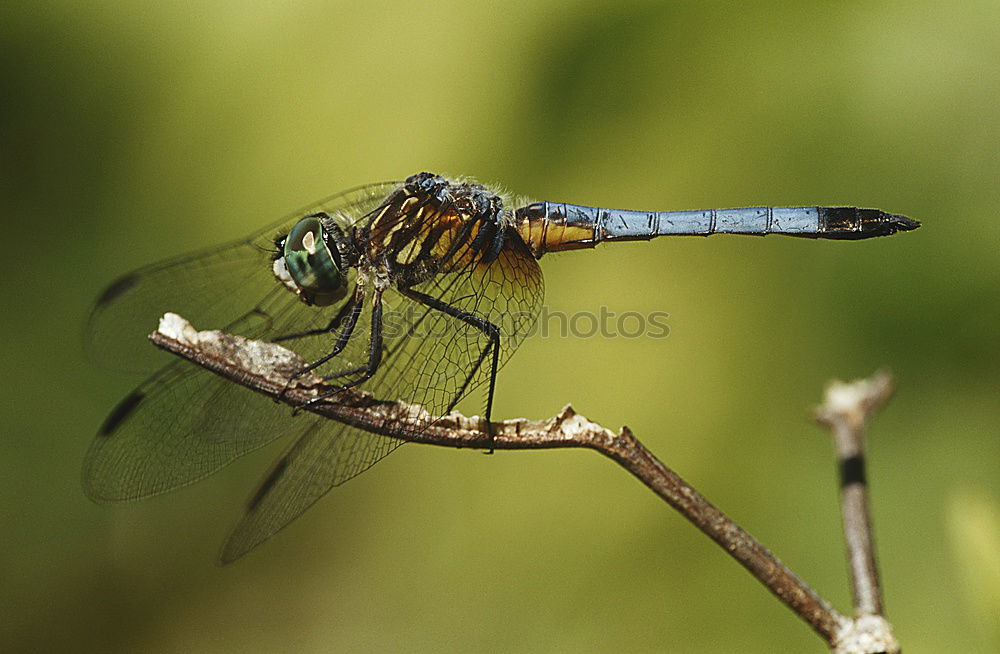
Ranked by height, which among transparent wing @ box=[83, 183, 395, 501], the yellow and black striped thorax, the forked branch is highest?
the yellow and black striped thorax

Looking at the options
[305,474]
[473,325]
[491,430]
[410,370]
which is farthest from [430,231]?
[491,430]

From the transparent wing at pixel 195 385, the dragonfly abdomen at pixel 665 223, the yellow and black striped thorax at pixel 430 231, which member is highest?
the dragonfly abdomen at pixel 665 223

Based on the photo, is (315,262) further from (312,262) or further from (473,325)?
(473,325)

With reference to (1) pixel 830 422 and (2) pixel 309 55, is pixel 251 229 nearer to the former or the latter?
(2) pixel 309 55

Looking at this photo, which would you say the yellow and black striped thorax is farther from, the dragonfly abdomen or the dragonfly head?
the dragonfly abdomen

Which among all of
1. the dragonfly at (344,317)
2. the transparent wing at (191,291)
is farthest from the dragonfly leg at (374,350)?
the transparent wing at (191,291)

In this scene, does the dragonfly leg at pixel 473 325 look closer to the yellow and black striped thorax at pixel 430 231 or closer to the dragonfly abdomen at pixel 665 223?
the yellow and black striped thorax at pixel 430 231

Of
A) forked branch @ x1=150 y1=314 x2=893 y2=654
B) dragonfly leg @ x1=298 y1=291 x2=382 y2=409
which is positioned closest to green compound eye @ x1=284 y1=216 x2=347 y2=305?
dragonfly leg @ x1=298 y1=291 x2=382 y2=409
